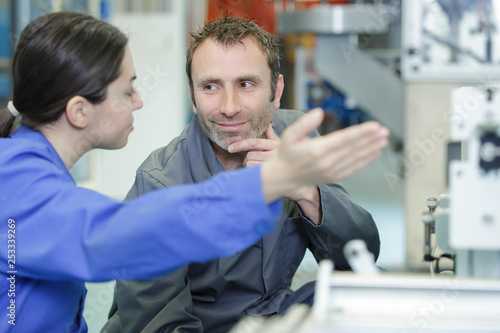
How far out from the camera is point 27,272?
3.41 feet

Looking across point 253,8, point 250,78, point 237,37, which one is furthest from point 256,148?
point 253,8

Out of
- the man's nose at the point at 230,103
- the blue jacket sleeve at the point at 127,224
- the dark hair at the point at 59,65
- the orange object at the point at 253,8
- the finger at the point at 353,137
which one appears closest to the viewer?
the finger at the point at 353,137

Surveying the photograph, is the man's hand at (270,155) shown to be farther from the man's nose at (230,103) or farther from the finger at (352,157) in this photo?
the finger at (352,157)

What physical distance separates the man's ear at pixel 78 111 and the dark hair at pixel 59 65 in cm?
1

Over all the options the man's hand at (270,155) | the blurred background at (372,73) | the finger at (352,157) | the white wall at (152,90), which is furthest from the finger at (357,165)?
the white wall at (152,90)

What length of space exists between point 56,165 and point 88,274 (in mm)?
282

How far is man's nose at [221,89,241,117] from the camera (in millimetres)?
1463

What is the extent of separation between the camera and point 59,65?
3.67 feet

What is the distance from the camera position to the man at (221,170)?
Answer: 1354 millimetres

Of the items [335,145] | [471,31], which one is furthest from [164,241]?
[471,31]

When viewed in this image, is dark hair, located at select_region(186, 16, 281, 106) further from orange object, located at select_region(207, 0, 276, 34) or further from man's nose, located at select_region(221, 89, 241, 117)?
orange object, located at select_region(207, 0, 276, 34)

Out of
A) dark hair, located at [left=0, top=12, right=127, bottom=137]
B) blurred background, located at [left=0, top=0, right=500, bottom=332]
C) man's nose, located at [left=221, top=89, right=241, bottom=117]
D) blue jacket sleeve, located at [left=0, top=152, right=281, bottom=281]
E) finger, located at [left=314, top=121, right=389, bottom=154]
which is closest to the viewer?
finger, located at [left=314, top=121, right=389, bottom=154]

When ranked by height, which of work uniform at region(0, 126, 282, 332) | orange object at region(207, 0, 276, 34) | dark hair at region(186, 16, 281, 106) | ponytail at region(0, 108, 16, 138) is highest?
orange object at region(207, 0, 276, 34)

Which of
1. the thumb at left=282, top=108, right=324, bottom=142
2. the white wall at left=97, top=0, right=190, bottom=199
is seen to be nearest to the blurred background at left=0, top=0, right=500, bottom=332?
the white wall at left=97, top=0, right=190, bottom=199
